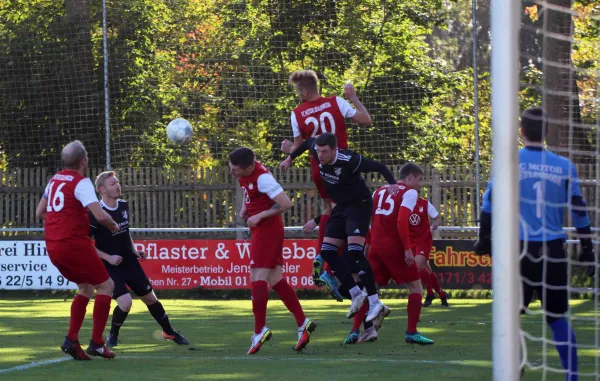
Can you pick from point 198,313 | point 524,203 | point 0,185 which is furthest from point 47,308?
point 524,203

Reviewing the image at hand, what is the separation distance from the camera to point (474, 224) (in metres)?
18.0

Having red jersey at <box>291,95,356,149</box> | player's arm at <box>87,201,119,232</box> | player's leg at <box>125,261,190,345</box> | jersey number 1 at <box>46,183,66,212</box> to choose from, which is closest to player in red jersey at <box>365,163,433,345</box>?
red jersey at <box>291,95,356,149</box>

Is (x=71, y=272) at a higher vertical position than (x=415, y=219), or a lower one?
lower

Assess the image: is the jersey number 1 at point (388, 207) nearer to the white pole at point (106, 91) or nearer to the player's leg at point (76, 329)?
the player's leg at point (76, 329)

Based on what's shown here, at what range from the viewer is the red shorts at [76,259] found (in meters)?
8.71

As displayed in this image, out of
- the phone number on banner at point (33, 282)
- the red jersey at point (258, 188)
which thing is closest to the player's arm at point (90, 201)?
the red jersey at point (258, 188)

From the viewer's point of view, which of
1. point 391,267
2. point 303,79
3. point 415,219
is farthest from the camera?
point 415,219

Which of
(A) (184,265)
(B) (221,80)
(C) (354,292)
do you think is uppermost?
(B) (221,80)

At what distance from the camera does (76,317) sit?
29.0 feet

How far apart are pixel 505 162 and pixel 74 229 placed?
459 centimetres

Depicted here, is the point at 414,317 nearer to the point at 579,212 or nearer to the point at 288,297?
the point at 288,297

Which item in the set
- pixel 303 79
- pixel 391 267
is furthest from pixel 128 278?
pixel 303 79

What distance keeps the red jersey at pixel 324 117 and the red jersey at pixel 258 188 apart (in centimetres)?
178

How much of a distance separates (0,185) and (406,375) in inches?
544
